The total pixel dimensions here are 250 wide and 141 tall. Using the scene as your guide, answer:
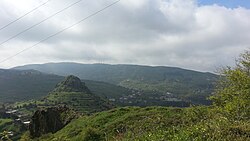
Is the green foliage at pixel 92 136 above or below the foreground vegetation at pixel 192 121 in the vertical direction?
below

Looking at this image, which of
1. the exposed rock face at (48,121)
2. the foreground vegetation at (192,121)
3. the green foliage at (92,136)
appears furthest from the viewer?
the exposed rock face at (48,121)

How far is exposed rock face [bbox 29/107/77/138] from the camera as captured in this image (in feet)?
204

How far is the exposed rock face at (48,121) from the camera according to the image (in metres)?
62.2

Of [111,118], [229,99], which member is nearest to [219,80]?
[229,99]

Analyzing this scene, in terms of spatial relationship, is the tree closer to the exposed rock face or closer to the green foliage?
the green foliage

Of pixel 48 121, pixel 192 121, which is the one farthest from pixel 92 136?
pixel 48 121

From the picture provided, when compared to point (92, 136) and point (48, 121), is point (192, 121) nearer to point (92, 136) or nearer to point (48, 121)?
point (92, 136)

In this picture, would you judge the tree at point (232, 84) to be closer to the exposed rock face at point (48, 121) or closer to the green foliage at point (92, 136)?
the green foliage at point (92, 136)

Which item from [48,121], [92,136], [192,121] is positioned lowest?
[48,121]

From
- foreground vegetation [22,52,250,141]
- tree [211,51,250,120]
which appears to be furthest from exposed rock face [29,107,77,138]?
tree [211,51,250,120]

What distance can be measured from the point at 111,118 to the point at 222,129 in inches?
1144

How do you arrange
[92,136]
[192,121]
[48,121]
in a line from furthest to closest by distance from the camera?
[48,121], [92,136], [192,121]

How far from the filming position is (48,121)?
63.8 metres

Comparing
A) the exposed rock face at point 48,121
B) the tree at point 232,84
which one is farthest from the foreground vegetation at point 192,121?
the exposed rock face at point 48,121
